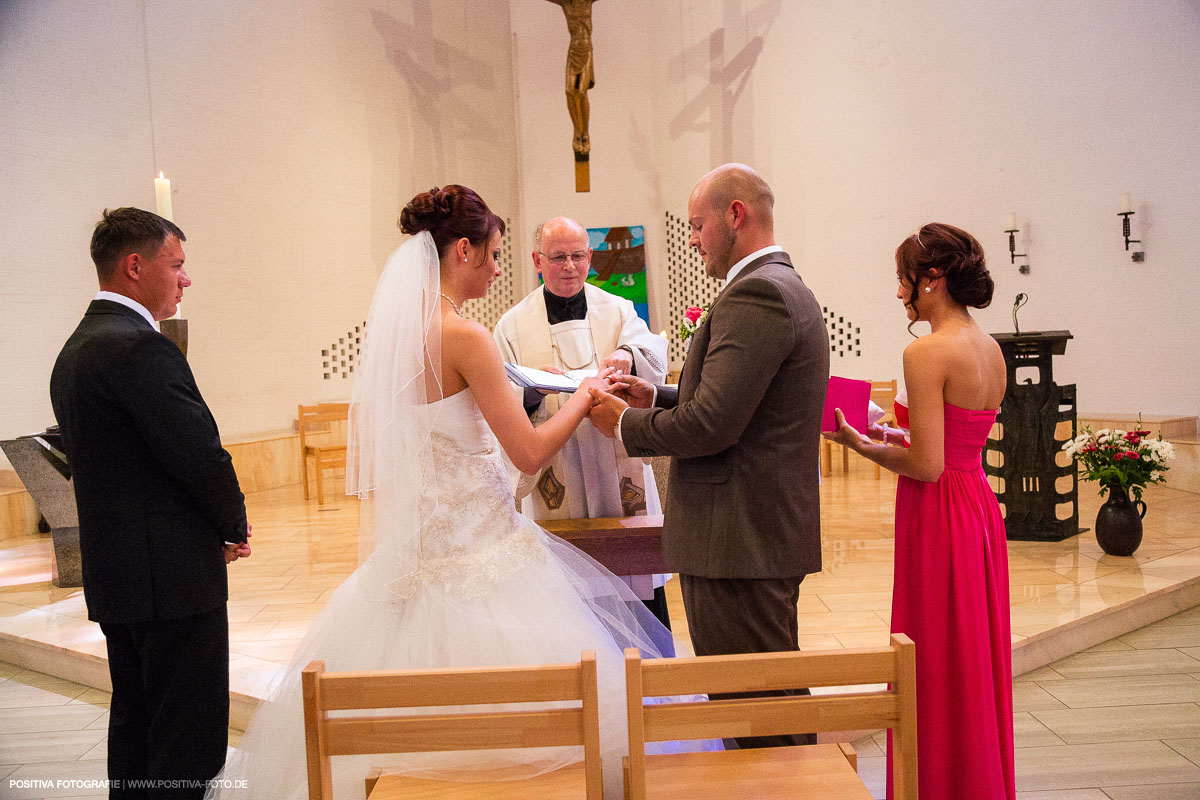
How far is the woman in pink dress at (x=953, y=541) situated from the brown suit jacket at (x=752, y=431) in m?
0.41

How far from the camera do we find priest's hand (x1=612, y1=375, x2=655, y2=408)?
222 cm

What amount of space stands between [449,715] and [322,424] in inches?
272

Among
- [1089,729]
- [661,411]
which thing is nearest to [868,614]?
[1089,729]

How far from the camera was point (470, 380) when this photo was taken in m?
1.99

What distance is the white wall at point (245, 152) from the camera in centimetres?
608

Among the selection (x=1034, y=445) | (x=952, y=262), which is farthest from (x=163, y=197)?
(x=1034, y=445)

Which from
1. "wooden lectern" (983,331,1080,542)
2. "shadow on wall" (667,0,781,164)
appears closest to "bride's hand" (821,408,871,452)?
"wooden lectern" (983,331,1080,542)

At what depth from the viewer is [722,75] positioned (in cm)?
877

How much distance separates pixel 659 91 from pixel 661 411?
26.9 feet

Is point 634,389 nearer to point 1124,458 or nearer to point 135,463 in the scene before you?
point 135,463

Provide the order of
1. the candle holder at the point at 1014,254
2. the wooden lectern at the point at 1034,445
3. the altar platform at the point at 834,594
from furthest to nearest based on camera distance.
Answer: the candle holder at the point at 1014,254, the wooden lectern at the point at 1034,445, the altar platform at the point at 834,594

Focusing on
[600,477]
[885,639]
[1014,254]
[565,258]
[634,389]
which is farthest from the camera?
[1014,254]

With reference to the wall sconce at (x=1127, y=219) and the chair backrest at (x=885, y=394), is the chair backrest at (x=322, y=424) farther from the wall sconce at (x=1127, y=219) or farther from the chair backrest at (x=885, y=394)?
the wall sconce at (x=1127, y=219)

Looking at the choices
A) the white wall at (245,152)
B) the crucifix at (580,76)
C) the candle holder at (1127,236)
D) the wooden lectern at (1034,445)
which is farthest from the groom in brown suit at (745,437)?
the crucifix at (580,76)
